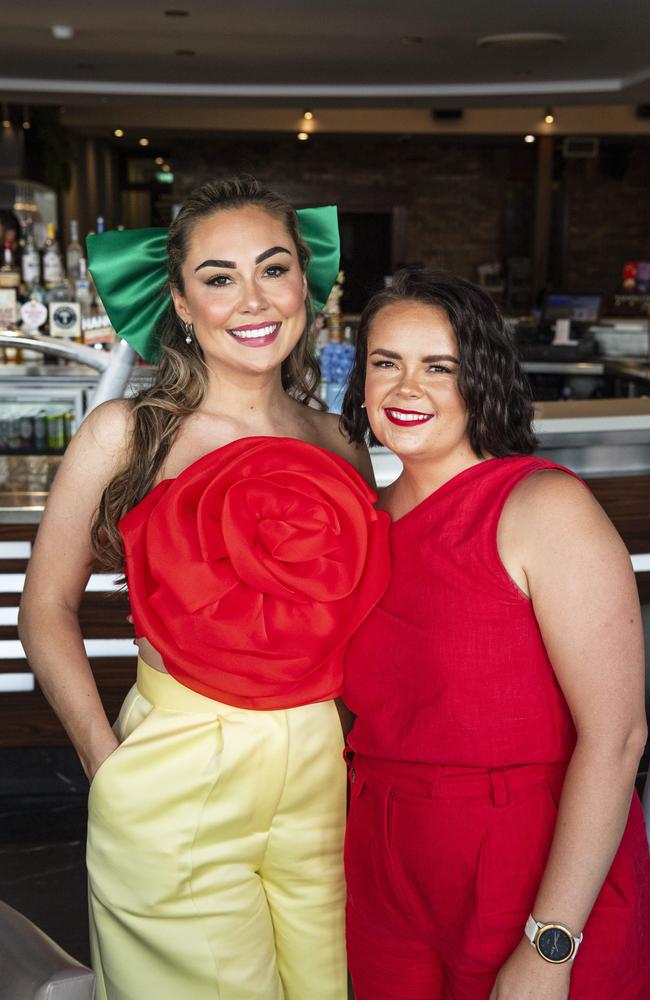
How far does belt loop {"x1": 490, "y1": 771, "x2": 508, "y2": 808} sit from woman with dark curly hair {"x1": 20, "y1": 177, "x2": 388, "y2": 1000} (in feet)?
0.72

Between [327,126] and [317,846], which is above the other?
[327,126]

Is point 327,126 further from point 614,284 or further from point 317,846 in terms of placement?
point 317,846

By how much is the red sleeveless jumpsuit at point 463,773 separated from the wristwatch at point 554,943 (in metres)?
0.05

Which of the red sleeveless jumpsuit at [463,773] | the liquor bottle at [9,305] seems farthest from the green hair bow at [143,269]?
the liquor bottle at [9,305]

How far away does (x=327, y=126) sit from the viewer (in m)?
11.4

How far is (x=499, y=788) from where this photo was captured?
47.9 inches

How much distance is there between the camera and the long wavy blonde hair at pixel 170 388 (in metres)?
1.44

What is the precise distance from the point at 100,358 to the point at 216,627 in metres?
1.57

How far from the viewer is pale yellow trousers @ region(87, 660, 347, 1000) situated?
128 cm

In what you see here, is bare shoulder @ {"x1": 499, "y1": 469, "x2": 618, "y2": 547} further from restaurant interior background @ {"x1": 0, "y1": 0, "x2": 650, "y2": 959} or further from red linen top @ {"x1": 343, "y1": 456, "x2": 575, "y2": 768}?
restaurant interior background @ {"x1": 0, "y1": 0, "x2": 650, "y2": 959}

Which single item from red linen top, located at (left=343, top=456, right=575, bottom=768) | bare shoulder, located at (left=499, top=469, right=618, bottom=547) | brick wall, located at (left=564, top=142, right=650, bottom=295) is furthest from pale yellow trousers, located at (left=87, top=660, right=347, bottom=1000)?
brick wall, located at (left=564, top=142, right=650, bottom=295)

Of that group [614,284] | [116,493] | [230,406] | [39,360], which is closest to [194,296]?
[230,406]

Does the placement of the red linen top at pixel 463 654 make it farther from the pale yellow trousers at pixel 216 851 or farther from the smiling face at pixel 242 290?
A: the smiling face at pixel 242 290

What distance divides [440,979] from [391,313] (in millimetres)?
847
